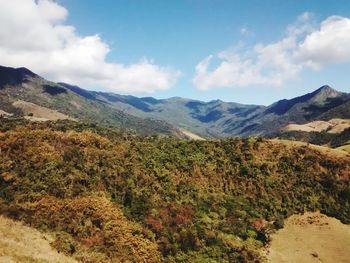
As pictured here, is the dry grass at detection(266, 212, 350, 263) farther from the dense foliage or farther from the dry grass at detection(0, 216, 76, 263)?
the dry grass at detection(0, 216, 76, 263)

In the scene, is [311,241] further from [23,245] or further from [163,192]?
[23,245]

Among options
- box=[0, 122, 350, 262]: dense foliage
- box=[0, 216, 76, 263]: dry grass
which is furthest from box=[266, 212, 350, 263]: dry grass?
box=[0, 216, 76, 263]: dry grass

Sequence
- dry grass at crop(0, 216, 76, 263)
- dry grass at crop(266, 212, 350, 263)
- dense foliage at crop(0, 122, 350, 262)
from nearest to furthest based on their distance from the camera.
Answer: dry grass at crop(0, 216, 76, 263) < dense foliage at crop(0, 122, 350, 262) < dry grass at crop(266, 212, 350, 263)

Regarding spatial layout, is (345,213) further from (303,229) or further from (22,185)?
(22,185)

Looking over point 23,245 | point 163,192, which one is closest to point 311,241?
point 163,192

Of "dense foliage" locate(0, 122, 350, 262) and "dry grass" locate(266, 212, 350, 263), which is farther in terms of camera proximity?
"dry grass" locate(266, 212, 350, 263)

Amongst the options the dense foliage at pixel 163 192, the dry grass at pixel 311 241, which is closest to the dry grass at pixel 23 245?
the dense foliage at pixel 163 192
